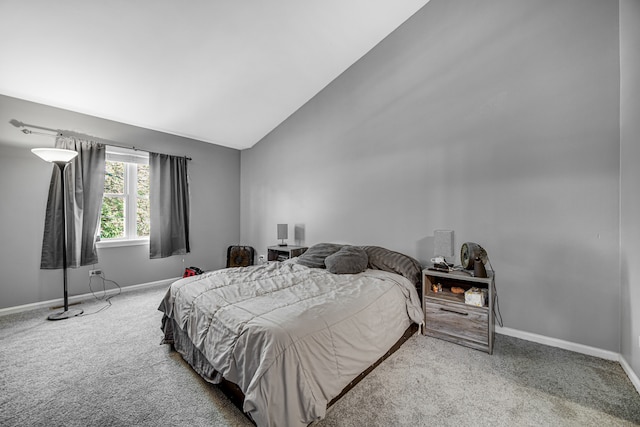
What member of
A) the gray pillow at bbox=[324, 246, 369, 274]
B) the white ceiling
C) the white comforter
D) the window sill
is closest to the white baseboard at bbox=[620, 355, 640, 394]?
the white comforter

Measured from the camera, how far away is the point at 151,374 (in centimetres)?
194

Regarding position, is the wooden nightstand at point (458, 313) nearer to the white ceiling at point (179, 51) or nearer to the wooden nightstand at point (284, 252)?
the wooden nightstand at point (284, 252)

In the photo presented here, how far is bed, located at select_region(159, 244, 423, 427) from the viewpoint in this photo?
132cm

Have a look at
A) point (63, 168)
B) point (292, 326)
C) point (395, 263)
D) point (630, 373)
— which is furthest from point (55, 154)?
point (630, 373)

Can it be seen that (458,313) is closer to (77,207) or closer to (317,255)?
(317,255)

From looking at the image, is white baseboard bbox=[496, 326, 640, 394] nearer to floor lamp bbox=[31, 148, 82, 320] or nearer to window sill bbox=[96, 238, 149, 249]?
floor lamp bbox=[31, 148, 82, 320]

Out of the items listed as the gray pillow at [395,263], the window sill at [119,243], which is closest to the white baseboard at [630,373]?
the gray pillow at [395,263]

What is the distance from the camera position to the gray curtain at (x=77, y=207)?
10.8ft

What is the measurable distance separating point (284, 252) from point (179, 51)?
2.85 metres

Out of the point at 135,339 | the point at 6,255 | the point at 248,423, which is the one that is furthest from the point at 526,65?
the point at 6,255

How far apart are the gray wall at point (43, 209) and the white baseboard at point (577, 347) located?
4.58 m

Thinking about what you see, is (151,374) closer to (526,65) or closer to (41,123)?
(41,123)

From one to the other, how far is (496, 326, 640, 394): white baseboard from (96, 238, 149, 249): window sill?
15.8 ft

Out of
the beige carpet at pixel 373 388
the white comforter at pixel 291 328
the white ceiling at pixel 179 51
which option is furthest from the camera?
the white ceiling at pixel 179 51
